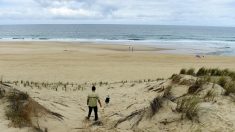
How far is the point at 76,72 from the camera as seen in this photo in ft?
77.7

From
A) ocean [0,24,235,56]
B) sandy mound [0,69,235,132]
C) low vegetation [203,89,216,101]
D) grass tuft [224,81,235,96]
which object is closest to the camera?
sandy mound [0,69,235,132]

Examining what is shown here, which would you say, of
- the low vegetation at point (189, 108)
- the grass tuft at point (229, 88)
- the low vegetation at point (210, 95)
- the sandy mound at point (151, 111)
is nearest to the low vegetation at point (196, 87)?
Answer: the sandy mound at point (151, 111)

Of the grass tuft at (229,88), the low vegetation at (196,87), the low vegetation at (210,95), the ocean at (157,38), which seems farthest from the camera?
the ocean at (157,38)

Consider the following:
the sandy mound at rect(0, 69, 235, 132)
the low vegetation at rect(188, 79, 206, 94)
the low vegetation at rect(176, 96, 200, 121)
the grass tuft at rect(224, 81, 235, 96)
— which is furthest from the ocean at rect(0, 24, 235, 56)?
the low vegetation at rect(176, 96, 200, 121)

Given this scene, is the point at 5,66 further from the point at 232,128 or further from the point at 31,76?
the point at 232,128

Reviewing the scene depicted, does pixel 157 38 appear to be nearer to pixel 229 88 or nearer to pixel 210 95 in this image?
pixel 229 88

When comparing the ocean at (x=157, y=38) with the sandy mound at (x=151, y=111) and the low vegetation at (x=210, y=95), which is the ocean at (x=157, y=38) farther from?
the low vegetation at (x=210, y=95)

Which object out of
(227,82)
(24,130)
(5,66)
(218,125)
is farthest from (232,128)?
(5,66)

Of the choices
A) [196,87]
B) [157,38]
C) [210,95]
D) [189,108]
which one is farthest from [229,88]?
[157,38]

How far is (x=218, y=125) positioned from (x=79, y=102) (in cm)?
559

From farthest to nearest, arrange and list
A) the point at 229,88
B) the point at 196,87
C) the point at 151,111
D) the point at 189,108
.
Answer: the point at 196,87, the point at 229,88, the point at 151,111, the point at 189,108

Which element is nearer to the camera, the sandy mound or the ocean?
the sandy mound

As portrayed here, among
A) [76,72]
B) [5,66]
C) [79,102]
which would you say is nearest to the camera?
[79,102]

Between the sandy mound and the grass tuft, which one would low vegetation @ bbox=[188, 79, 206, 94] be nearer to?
the sandy mound
